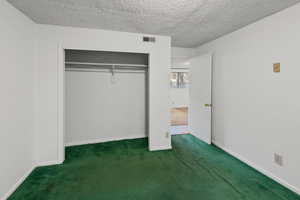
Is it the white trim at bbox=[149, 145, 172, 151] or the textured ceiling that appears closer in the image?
the textured ceiling

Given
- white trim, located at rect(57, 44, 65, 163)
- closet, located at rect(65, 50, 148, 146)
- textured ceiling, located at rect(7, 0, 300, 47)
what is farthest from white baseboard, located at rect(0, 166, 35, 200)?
textured ceiling, located at rect(7, 0, 300, 47)

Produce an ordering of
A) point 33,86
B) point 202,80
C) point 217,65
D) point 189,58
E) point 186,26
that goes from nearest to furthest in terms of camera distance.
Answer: point 33,86 < point 186,26 < point 217,65 < point 202,80 < point 189,58

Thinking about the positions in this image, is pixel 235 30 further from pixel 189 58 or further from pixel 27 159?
pixel 27 159

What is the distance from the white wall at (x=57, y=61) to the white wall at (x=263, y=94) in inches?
53.9

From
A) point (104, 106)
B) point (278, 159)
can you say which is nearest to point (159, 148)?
point (104, 106)

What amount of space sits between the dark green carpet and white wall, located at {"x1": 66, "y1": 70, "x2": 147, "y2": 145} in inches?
23.7

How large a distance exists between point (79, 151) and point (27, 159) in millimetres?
949

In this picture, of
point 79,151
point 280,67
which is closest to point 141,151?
point 79,151

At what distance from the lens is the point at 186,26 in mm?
2693

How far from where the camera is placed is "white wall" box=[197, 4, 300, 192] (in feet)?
6.55

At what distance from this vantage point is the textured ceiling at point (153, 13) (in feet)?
6.35

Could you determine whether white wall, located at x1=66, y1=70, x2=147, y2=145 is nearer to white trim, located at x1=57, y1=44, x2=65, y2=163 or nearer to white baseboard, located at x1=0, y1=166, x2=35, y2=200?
white trim, located at x1=57, y1=44, x2=65, y2=163

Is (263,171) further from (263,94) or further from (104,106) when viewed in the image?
(104,106)

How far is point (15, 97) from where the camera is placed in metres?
2.06
